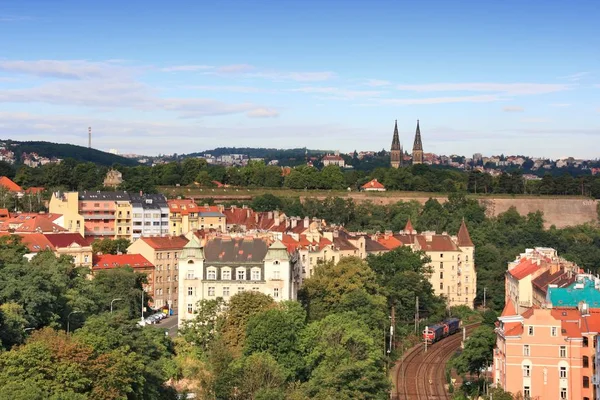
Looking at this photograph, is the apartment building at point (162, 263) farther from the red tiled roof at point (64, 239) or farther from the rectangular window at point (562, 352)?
the rectangular window at point (562, 352)

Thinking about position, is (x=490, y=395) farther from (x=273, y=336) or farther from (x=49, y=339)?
(x=49, y=339)

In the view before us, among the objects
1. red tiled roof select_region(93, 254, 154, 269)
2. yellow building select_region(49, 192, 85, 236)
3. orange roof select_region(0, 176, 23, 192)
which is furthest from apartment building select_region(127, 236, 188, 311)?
orange roof select_region(0, 176, 23, 192)

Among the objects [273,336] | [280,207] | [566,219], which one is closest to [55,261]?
[273,336]

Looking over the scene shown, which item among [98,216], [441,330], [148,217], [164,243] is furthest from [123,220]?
[441,330]

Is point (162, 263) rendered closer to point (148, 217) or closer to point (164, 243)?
point (164, 243)

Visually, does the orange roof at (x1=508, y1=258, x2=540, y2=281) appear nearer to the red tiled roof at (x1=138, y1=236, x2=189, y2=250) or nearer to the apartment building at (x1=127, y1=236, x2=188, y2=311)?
the apartment building at (x1=127, y1=236, x2=188, y2=311)

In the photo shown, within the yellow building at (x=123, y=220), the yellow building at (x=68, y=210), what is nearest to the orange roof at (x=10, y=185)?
the yellow building at (x=68, y=210)
